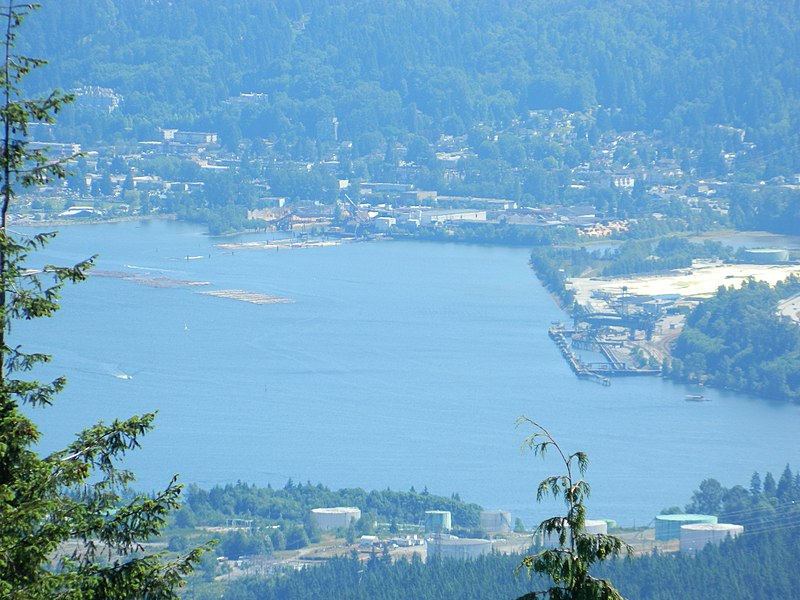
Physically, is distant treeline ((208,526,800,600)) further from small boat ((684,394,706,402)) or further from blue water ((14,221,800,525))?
small boat ((684,394,706,402))

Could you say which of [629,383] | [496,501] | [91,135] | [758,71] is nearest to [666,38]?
[758,71]

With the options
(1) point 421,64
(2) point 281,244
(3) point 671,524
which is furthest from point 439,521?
(1) point 421,64

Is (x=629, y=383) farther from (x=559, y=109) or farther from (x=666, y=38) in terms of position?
(x=666, y=38)

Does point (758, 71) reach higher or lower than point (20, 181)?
higher

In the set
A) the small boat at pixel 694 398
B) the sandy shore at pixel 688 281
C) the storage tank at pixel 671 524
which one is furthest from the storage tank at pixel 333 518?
the sandy shore at pixel 688 281

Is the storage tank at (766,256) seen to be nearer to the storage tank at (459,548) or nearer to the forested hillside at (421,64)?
the forested hillside at (421,64)

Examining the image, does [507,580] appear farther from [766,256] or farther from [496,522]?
[766,256]
